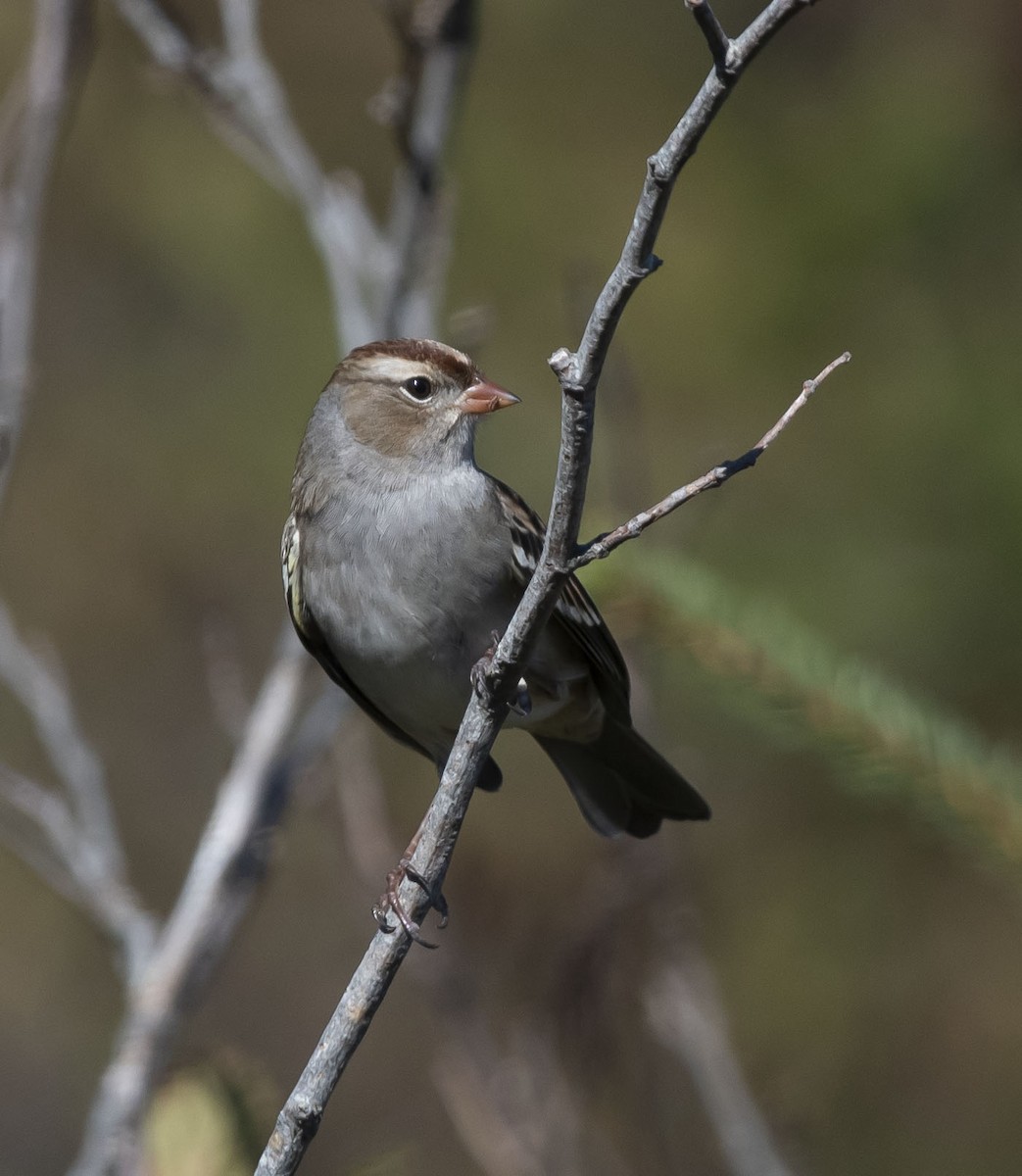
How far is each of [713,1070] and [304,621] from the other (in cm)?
162

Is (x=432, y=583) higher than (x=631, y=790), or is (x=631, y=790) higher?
(x=432, y=583)

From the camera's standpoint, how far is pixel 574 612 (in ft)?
12.7

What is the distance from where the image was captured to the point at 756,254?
630 centimetres

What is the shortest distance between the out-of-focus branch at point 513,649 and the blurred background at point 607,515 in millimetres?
1274

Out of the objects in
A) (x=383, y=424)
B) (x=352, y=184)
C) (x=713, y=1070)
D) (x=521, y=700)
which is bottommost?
(x=713, y=1070)

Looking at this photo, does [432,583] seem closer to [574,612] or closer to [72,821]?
[574,612]

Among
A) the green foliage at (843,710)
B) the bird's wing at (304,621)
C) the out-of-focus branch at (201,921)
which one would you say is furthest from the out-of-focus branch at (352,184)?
the green foliage at (843,710)

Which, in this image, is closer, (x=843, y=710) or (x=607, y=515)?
(x=843, y=710)

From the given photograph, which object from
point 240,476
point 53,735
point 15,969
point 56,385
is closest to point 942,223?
point 240,476

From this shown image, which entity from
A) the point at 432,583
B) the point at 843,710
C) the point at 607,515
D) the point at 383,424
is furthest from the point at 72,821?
the point at 843,710

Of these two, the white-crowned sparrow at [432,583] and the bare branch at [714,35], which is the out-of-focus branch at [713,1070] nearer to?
the white-crowned sparrow at [432,583]

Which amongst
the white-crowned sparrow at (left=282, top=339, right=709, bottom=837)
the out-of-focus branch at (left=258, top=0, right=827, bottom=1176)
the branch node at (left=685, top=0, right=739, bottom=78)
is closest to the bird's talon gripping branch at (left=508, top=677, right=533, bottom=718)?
the out-of-focus branch at (left=258, top=0, right=827, bottom=1176)

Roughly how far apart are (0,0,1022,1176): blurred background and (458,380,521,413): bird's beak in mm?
359

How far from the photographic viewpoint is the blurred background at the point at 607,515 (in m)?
5.31
